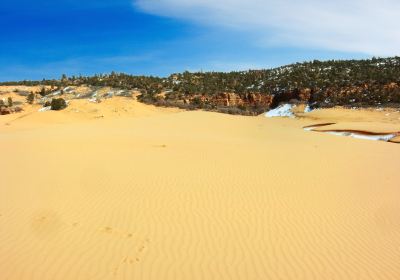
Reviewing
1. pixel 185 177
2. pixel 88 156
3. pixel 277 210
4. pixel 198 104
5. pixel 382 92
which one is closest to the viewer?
pixel 277 210

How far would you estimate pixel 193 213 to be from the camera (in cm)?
713

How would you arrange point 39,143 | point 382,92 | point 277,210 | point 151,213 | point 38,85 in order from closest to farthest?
point 151,213, point 277,210, point 39,143, point 382,92, point 38,85

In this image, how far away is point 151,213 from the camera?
7016 millimetres

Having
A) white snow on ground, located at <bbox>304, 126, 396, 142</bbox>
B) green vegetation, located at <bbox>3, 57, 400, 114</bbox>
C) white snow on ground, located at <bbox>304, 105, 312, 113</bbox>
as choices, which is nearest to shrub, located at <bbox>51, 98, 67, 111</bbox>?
green vegetation, located at <bbox>3, 57, 400, 114</bbox>

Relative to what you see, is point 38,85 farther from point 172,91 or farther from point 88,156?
point 88,156

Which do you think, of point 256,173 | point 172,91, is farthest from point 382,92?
point 256,173

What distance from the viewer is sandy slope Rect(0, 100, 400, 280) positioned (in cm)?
518

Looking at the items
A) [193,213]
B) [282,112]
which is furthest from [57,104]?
[193,213]

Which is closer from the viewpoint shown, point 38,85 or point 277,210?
point 277,210

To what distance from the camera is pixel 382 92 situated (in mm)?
32156

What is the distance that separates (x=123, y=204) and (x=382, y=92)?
29764 mm

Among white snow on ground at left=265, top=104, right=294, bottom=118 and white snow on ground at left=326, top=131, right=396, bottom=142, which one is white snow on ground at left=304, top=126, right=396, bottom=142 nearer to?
white snow on ground at left=326, top=131, right=396, bottom=142

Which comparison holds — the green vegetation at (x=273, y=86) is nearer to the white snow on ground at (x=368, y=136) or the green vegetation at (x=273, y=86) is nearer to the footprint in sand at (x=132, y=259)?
the white snow on ground at (x=368, y=136)

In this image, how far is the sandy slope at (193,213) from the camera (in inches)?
204
